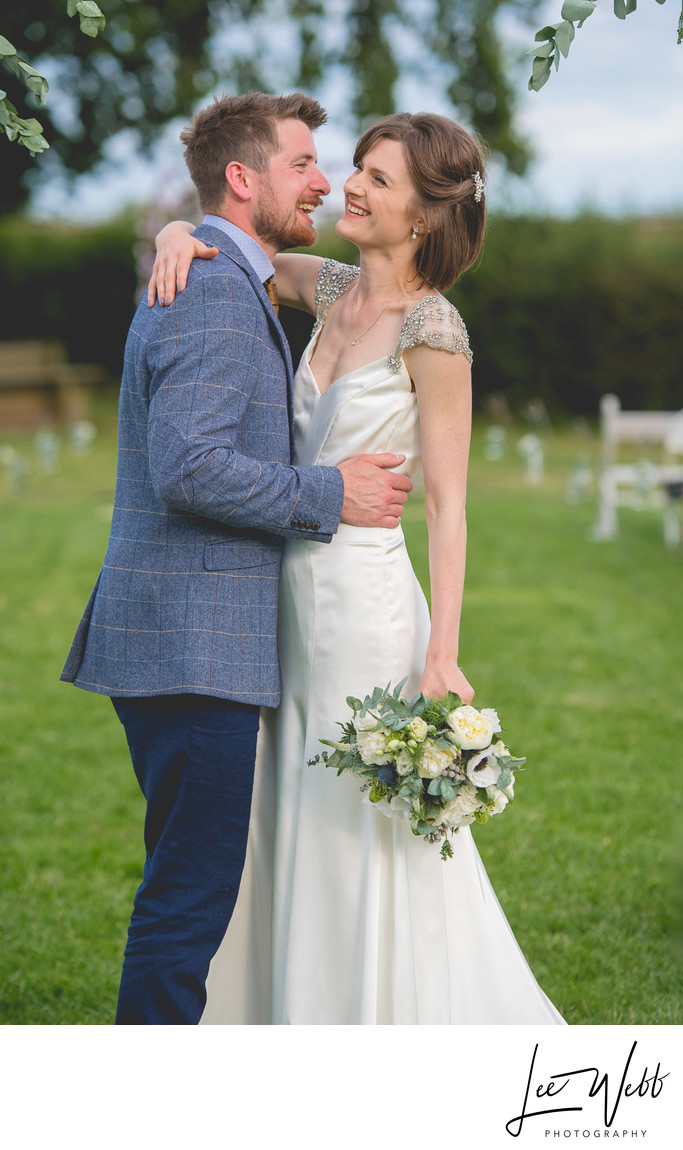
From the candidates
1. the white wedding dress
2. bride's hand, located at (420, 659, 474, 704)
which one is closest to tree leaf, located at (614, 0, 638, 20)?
the white wedding dress

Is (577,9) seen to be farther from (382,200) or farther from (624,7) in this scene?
(382,200)

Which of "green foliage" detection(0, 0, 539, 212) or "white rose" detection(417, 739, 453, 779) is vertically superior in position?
"green foliage" detection(0, 0, 539, 212)

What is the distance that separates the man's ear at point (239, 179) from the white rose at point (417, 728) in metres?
1.18

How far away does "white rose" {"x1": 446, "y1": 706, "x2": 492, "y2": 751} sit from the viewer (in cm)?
222

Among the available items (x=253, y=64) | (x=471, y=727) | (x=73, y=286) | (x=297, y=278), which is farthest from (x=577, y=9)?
(x=73, y=286)

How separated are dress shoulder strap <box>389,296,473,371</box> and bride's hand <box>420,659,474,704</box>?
0.64 meters

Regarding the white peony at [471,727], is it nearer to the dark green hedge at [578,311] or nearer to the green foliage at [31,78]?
the green foliage at [31,78]

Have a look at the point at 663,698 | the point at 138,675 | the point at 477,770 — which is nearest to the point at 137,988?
the point at 138,675

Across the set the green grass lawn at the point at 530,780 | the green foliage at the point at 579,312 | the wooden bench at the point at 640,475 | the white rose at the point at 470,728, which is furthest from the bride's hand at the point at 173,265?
the green foliage at the point at 579,312

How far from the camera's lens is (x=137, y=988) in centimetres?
240

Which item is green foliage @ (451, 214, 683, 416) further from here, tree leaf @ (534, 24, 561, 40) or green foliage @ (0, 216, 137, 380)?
tree leaf @ (534, 24, 561, 40)

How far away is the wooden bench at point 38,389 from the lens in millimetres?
20078

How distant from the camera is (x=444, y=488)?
2.41 meters
